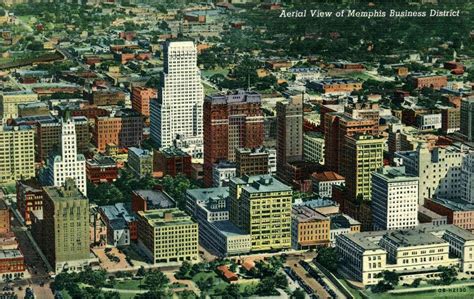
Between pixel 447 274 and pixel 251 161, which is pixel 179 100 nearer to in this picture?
pixel 251 161

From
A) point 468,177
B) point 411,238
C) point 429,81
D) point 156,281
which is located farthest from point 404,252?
point 429,81

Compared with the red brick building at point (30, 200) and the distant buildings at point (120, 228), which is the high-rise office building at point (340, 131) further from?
the red brick building at point (30, 200)

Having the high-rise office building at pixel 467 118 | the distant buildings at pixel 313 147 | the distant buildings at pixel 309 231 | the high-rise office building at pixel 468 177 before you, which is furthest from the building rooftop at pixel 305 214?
the high-rise office building at pixel 467 118

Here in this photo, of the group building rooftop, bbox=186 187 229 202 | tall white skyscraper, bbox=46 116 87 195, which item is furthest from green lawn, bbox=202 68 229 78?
tall white skyscraper, bbox=46 116 87 195

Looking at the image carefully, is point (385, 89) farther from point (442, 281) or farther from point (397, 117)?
point (442, 281)

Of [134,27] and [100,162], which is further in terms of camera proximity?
[134,27]

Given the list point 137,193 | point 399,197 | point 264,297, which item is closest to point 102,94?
point 137,193

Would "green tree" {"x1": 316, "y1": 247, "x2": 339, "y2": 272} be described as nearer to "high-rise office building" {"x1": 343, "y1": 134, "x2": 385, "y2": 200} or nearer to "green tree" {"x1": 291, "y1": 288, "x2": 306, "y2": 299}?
"green tree" {"x1": 291, "y1": 288, "x2": 306, "y2": 299}
